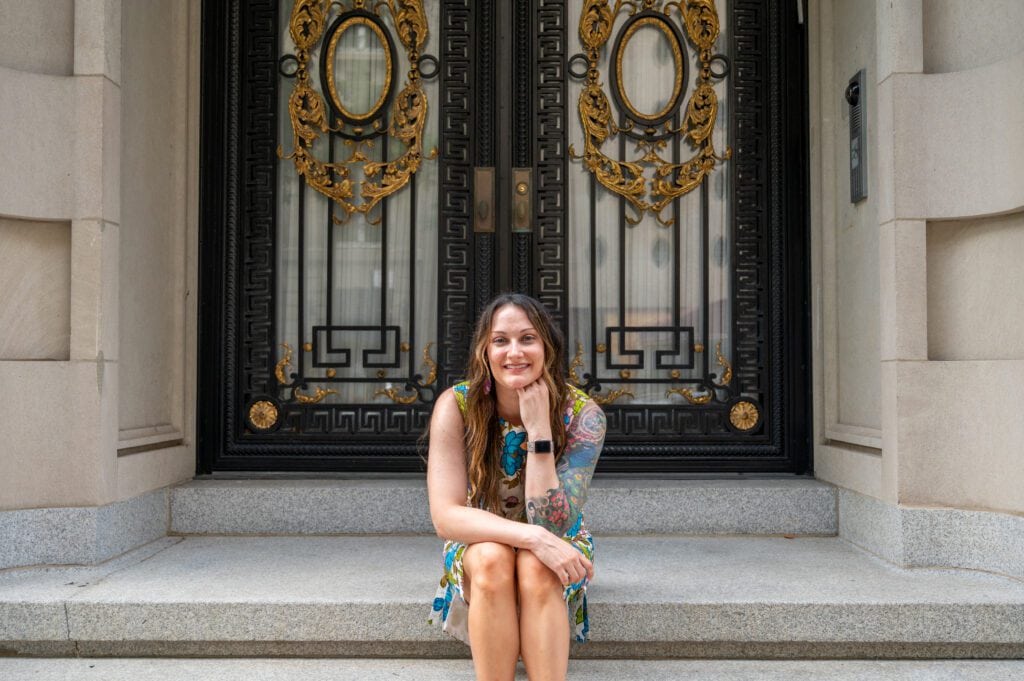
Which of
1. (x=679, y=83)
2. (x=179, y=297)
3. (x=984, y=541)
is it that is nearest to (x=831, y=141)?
(x=679, y=83)

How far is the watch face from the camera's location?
9.29 feet

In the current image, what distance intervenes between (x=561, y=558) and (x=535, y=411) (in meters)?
0.51

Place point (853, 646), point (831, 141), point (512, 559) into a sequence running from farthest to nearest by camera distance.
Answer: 1. point (831, 141)
2. point (853, 646)
3. point (512, 559)

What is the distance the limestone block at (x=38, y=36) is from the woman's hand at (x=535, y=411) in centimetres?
260

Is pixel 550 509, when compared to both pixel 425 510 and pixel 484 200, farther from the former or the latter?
pixel 484 200

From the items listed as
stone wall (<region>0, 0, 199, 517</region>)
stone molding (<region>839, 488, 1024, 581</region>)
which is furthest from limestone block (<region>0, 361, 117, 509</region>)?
stone molding (<region>839, 488, 1024, 581</region>)

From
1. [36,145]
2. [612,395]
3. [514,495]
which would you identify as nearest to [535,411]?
[514,495]

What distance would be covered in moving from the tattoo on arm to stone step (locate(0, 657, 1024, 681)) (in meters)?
0.58

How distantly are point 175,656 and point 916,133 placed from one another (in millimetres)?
3684

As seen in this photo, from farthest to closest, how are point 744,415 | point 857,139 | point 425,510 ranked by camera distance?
point 744,415 → point 425,510 → point 857,139

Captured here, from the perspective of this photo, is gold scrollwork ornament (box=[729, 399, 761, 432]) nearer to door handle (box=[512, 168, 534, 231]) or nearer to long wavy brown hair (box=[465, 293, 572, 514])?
door handle (box=[512, 168, 534, 231])

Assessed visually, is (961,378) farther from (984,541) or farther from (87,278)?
(87,278)

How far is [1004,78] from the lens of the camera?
3.60 metres

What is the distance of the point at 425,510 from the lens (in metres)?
4.38
